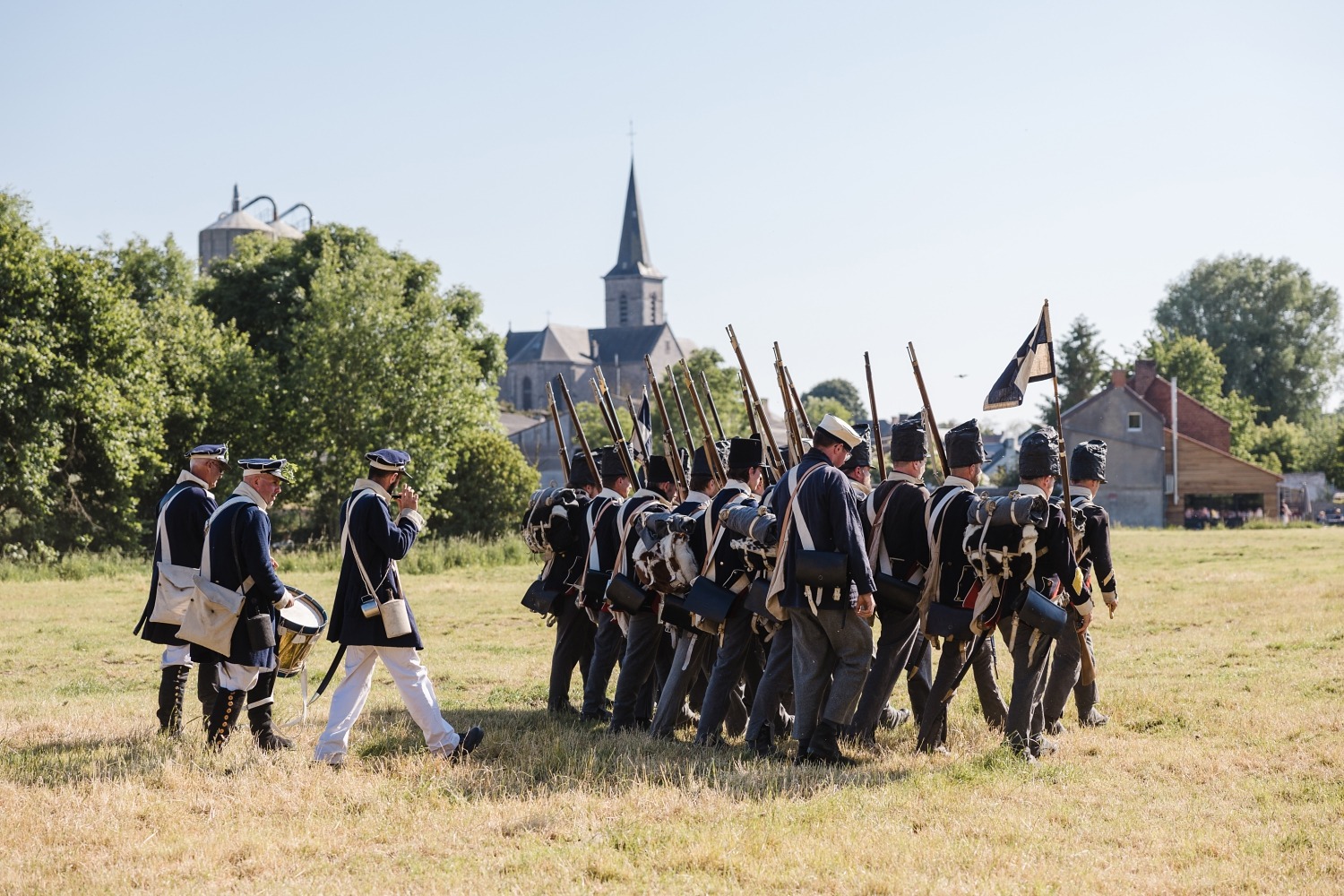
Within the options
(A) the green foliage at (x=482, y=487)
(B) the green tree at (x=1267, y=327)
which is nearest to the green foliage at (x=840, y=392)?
(B) the green tree at (x=1267, y=327)

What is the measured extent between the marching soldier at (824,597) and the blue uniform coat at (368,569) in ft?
7.82

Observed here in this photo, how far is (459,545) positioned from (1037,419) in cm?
5388

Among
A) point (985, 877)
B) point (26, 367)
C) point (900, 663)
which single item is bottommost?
point (985, 877)

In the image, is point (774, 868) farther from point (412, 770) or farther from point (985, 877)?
point (412, 770)

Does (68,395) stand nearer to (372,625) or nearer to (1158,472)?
(372,625)

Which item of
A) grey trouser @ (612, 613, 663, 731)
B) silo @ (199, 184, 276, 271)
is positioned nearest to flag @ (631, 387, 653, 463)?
grey trouser @ (612, 613, 663, 731)

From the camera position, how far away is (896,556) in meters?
9.36

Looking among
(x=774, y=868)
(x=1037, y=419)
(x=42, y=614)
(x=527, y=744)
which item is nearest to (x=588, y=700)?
(x=527, y=744)

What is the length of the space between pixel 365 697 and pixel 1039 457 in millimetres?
4686

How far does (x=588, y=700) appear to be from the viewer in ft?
35.1

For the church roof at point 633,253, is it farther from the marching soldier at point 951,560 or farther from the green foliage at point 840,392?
the marching soldier at point 951,560

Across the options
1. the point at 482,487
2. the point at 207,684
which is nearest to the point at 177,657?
the point at 207,684

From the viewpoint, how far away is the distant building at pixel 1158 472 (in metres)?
64.1

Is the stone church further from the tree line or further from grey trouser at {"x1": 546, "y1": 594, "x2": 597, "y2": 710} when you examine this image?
grey trouser at {"x1": 546, "y1": 594, "x2": 597, "y2": 710}
